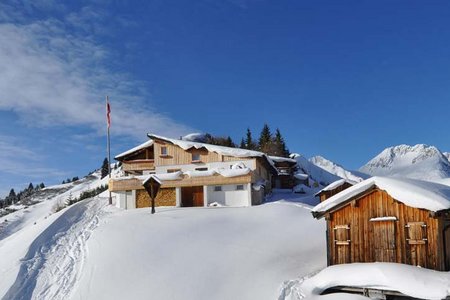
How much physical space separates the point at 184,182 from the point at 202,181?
67.0 inches

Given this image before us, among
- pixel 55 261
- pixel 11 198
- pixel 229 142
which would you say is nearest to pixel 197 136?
pixel 229 142

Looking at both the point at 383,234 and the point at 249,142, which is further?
the point at 249,142

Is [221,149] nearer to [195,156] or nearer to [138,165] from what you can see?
[195,156]

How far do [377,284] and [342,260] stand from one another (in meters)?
3.22

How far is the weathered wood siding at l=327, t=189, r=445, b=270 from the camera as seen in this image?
17156 millimetres

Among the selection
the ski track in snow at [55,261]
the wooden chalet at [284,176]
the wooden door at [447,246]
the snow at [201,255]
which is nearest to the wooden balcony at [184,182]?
the ski track in snow at [55,261]

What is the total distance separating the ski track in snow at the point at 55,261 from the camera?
803 inches

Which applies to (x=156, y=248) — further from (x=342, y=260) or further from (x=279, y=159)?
(x=279, y=159)

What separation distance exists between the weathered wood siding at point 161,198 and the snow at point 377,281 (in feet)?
72.7

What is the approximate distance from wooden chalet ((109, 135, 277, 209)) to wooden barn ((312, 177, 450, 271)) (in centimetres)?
1835

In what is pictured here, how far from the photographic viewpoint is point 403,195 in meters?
17.7

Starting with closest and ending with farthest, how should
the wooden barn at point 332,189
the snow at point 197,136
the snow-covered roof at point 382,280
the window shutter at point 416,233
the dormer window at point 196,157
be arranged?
the snow-covered roof at point 382,280, the window shutter at point 416,233, the wooden barn at point 332,189, the dormer window at point 196,157, the snow at point 197,136

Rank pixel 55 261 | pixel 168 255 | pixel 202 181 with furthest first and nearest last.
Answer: pixel 202 181, pixel 55 261, pixel 168 255

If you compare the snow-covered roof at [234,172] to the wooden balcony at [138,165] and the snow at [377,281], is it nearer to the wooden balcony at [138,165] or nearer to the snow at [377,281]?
the wooden balcony at [138,165]
